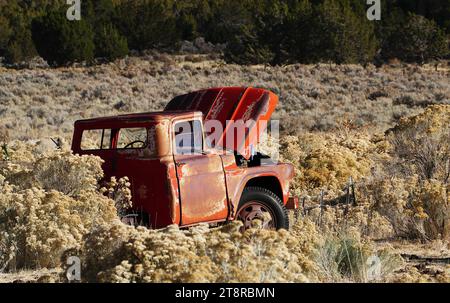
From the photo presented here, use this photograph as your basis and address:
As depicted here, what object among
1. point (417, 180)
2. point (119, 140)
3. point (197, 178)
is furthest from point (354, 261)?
point (119, 140)

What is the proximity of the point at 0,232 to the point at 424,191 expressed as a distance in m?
5.15

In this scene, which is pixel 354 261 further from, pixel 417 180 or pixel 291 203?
pixel 417 180

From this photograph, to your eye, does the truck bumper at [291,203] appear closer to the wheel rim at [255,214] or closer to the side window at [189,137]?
the wheel rim at [255,214]

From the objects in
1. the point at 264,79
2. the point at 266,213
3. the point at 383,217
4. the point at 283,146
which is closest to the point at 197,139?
the point at 266,213

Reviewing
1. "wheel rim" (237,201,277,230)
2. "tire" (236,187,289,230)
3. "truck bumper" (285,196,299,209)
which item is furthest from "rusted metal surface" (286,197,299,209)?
"wheel rim" (237,201,277,230)

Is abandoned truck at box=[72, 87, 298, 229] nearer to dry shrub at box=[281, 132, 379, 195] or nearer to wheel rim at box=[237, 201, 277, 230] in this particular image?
wheel rim at box=[237, 201, 277, 230]

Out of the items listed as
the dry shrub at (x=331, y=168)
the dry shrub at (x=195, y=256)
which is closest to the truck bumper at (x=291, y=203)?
the dry shrub at (x=195, y=256)

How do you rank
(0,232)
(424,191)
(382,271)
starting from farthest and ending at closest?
(424,191) → (0,232) → (382,271)

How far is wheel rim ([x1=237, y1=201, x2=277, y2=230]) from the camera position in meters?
8.31

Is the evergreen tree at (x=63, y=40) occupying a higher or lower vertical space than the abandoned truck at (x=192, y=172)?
higher

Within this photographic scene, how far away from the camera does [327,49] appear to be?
176ft

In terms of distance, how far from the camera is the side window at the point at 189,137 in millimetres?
8109
